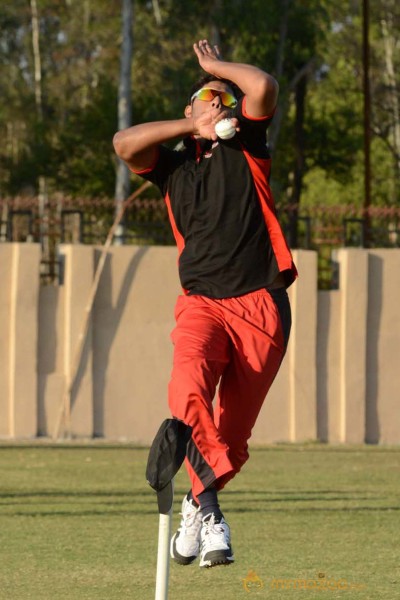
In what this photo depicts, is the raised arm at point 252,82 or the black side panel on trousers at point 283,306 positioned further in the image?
the black side panel on trousers at point 283,306

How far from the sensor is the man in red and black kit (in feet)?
21.0

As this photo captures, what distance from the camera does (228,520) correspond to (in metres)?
10.4

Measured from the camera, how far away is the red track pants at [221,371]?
6359 millimetres

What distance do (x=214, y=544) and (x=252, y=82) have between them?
6.64ft

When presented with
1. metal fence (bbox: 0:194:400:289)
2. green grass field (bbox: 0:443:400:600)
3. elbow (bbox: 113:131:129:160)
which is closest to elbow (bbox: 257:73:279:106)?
elbow (bbox: 113:131:129:160)

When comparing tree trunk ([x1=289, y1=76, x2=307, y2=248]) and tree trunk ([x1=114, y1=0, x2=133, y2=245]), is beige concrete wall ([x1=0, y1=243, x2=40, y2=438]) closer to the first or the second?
tree trunk ([x1=114, y1=0, x2=133, y2=245])

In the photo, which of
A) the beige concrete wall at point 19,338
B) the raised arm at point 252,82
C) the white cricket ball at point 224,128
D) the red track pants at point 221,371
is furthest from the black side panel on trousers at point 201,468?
the beige concrete wall at point 19,338

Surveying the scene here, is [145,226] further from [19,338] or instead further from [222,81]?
[222,81]

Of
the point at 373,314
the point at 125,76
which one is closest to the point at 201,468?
the point at 373,314

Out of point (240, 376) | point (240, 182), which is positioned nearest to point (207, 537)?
point (240, 376)

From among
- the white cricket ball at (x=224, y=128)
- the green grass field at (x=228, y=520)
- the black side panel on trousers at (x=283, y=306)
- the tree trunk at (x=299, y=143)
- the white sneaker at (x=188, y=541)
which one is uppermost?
the tree trunk at (x=299, y=143)

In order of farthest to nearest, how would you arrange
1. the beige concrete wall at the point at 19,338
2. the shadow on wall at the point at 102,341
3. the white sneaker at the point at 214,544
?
the shadow on wall at the point at 102,341 < the beige concrete wall at the point at 19,338 < the white sneaker at the point at 214,544

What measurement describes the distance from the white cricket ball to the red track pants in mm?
771

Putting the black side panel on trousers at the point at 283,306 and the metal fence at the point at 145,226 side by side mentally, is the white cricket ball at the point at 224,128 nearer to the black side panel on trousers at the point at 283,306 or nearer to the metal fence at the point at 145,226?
the black side panel on trousers at the point at 283,306
